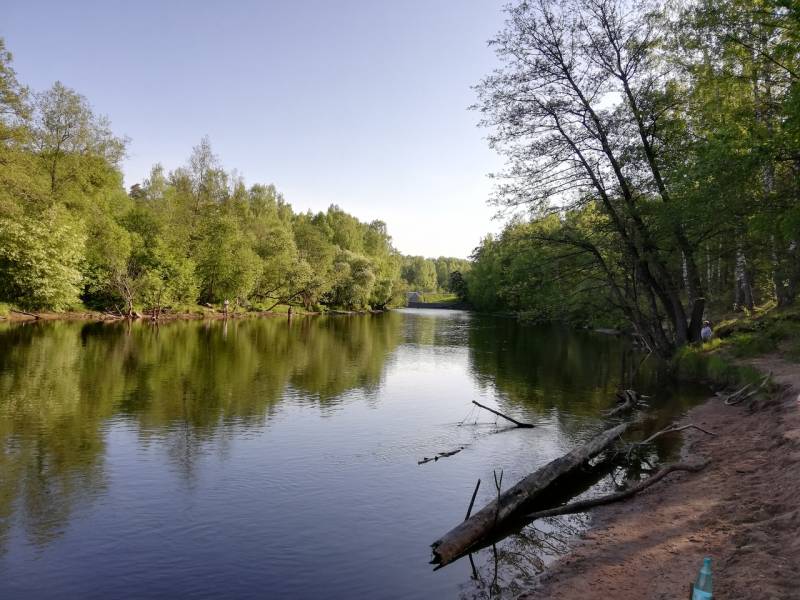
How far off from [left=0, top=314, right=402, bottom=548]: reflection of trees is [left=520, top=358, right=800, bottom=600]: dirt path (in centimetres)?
1020

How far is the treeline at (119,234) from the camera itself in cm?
4762

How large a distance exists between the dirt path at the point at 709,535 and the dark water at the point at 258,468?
1.08 m

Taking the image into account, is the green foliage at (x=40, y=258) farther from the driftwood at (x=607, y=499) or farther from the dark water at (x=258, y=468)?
the driftwood at (x=607, y=499)

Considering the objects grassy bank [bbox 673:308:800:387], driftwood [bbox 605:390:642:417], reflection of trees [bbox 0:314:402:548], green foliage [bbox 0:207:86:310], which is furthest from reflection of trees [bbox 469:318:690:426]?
green foliage [bbox 0:207:86:310]

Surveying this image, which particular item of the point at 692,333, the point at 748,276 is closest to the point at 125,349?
the point at 692,333

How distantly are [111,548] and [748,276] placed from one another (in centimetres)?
3861

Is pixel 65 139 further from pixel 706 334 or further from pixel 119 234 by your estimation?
pixel 706 334

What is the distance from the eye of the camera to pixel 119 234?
60812 mm

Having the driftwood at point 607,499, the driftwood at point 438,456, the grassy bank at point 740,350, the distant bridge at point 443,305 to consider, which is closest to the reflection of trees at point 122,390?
the driftwood at point 438,456

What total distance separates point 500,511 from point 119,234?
6093cm

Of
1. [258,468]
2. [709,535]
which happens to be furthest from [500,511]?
[258,468]

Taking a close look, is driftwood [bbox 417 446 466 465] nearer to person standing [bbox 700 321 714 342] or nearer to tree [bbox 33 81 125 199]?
person standing [bbox 700 321 714 342]

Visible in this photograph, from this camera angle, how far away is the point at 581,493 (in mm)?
13602

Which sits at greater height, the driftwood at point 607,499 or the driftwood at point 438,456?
the driftwood at point 607,499
